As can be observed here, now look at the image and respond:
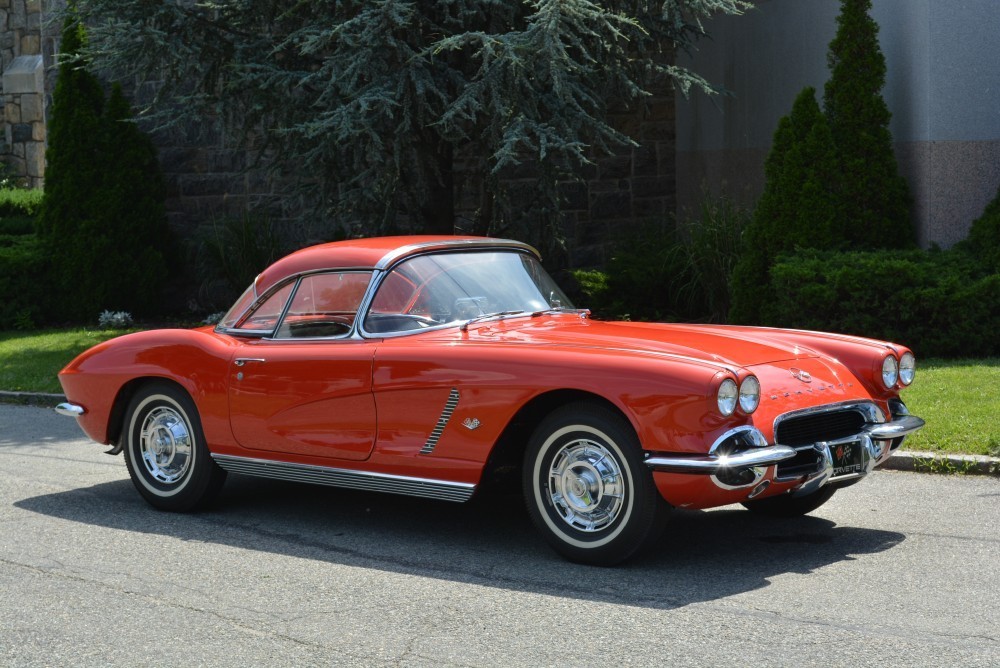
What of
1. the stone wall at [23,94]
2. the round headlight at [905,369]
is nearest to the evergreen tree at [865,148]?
the round headlight at [905,369]

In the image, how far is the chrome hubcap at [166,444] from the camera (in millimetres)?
7094

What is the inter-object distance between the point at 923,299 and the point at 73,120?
37.7ft

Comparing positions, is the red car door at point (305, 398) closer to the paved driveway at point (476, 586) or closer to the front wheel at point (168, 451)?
the front wheel at point (168, 451)

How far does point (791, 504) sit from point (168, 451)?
3452 millimetres

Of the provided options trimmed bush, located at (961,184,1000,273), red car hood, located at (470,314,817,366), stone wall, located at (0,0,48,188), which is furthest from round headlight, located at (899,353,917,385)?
stone wall, located at (0,0,48,188)

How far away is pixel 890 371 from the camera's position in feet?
20.6

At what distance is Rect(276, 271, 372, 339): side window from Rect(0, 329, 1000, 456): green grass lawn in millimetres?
3703

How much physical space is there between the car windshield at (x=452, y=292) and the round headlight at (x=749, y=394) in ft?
5.43

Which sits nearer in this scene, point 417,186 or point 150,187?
point 417,186

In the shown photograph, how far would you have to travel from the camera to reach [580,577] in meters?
5.48

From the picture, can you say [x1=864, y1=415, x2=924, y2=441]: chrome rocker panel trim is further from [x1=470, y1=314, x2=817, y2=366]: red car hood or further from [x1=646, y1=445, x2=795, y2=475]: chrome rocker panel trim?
[x1=646, y1=445, x2=795, y2=475]: chrome rocker panel trim

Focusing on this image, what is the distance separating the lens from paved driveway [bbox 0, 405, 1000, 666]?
4.59 m

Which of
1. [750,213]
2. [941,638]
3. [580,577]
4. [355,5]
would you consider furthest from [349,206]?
[941,638]

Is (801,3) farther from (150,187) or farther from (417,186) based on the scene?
(150,187)
